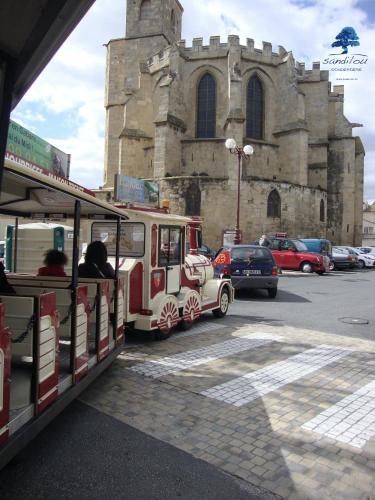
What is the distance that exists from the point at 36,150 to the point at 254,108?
28186 millimetres

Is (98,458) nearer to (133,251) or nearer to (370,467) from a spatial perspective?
(370,467)

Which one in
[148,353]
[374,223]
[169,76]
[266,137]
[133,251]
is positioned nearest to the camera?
[148,353]

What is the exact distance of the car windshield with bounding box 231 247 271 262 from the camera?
1315 cm

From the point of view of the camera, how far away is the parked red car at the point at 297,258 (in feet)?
70.0

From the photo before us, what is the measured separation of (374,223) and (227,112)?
64.4m

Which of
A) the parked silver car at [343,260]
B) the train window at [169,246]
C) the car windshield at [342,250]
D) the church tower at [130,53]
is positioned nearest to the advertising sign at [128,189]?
the train window at [169,246]

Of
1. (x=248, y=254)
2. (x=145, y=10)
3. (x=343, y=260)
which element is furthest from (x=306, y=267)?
(x=145, y=10)

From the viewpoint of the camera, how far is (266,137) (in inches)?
1423

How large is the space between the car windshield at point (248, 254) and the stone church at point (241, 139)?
17.6 m

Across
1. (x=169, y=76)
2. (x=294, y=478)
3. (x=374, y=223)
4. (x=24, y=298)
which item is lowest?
(x=294, y=478)

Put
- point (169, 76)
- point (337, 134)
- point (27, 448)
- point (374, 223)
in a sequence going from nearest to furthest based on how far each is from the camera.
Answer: point (27, 448) < point (169, 76) < point (337, 134) < point (374, 223)

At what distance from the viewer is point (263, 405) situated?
4566mm

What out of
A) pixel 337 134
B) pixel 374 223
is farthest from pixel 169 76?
pixel 374 223

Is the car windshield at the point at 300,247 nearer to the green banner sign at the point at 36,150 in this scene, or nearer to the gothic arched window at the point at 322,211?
the green banner sign at the point at 36,150
